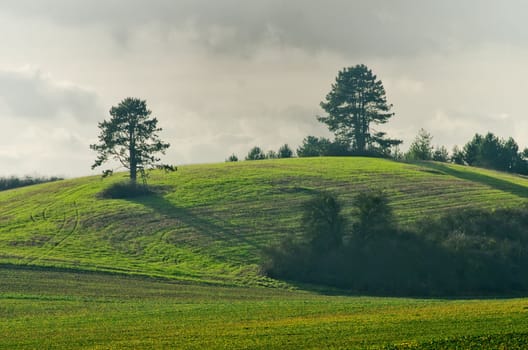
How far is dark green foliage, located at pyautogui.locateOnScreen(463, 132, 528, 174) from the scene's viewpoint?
152 meters

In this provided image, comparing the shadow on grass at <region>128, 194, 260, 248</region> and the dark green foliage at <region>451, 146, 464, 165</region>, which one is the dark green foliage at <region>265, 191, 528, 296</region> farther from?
the dark green foliage at <region>451, 146, 464, 165</region>

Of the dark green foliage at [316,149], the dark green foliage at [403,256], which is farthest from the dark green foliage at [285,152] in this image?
the dark green foliage at [403,256]

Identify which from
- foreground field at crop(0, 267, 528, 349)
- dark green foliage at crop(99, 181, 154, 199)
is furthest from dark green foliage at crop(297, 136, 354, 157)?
foreground field at crop(0, 267, 528, 349)

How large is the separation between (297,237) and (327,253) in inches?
307

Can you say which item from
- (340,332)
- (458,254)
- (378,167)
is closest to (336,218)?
(458,254)

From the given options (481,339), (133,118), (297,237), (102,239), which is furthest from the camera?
(133,118)

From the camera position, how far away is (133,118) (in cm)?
10556

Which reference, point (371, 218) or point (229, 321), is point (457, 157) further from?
point (229, 321)

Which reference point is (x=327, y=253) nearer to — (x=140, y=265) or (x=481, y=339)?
(x=140, y=265)

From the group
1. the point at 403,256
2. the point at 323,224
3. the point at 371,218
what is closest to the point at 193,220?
the point at 323,224

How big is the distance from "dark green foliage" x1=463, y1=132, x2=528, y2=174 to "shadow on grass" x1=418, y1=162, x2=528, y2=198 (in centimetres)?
2258

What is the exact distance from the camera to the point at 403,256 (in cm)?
6625

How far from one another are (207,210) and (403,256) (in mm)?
34819

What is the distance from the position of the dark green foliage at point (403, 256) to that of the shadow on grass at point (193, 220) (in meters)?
10.2
